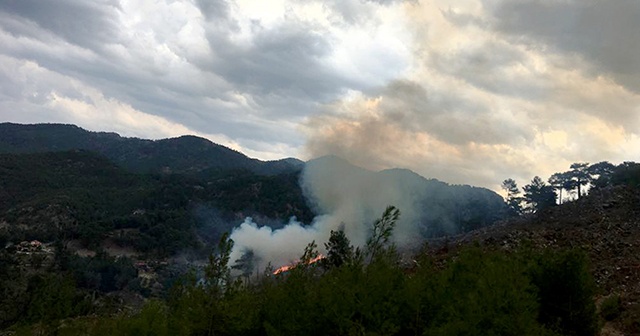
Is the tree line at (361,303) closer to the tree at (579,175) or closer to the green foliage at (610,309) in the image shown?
the green foliage at (610,309)

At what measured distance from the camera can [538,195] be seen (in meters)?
134

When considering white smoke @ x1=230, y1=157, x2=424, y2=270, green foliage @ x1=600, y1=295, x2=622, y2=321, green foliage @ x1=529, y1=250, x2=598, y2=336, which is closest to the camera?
green foliage @ x1=529, y1=250, x2=598, y2=336

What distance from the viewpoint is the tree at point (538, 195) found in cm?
13062

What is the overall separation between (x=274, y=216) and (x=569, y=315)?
15821cm

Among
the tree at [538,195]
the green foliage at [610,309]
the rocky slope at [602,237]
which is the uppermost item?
the tree at [538,195]

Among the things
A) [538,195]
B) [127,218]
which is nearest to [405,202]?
[538,195]

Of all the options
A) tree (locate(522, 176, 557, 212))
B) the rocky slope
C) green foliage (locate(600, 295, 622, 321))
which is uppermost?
tree (locate(522, 176, 557, 212))

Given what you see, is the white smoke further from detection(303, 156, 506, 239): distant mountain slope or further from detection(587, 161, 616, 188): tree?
detection(587, 161, 616, 188): tree

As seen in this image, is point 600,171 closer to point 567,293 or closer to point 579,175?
point 579,175

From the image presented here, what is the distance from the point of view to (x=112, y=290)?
375ft

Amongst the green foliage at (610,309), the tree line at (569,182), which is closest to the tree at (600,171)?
the tree line at (569,182)

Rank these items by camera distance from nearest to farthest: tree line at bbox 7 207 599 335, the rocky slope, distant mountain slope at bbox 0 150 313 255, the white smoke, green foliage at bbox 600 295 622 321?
tree line at bbox 7 207 599 335 → green foliage at bbox 600 295 622 321 → the rocky slope → the white smoke → distant mountain slope at bbox 0 150 313 255

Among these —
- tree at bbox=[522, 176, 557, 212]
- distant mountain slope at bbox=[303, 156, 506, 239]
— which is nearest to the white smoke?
distant mountain slope at bbox=[303, 156, 506, 239]

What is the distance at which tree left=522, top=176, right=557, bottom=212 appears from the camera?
13062cm
